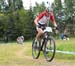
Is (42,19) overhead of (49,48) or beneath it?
overhead

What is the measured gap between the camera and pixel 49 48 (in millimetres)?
13242

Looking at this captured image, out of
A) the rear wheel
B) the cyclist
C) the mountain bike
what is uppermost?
the cyclist

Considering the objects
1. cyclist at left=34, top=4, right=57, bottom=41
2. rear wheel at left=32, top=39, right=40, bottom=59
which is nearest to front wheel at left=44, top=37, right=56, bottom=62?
cyclist at left=34, top=4, right=57, bottom=41

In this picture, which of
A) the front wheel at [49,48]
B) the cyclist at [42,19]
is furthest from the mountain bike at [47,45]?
the cyclist at [42,19]

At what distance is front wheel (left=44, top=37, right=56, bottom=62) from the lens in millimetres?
12961

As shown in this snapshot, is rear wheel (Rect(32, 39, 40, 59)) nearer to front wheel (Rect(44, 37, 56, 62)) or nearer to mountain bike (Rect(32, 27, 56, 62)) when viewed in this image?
mountain bike (Rect(32, 27, 56, 62))

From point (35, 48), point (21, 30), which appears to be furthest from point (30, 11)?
point (35, 48)

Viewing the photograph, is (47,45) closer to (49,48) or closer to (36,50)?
(49,48)

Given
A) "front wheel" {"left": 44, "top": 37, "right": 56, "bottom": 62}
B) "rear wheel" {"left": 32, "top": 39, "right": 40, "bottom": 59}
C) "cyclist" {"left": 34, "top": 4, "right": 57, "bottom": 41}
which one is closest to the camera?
"front wheel" {"left": 44, "top": 37, "right": 56, "bottom": 62}

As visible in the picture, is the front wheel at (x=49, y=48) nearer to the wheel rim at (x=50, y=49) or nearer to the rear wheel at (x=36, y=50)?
the wheel rim at (x=50, y=49)

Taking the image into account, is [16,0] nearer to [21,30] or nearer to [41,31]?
[21,30]

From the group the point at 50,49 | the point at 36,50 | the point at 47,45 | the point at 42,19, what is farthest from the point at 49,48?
the point at 36,50

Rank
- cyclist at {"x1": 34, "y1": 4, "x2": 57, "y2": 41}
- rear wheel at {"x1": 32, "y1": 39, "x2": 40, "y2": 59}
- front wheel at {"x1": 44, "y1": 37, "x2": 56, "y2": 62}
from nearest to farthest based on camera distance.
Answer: front wheel at {"x1": 44, "y1": 37, "x2": 56, "y2": 62}
cyclist at {"x1": 34, "y1": 4, "x2": 57, "y2": 41}
rear wheel at {"x1": 32, "y1": 39, "x2": 40, "y2": 59}

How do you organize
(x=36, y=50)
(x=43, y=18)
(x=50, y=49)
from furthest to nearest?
(x=36, y=50) → (x=43, y=18) → (x=50, y=49)
